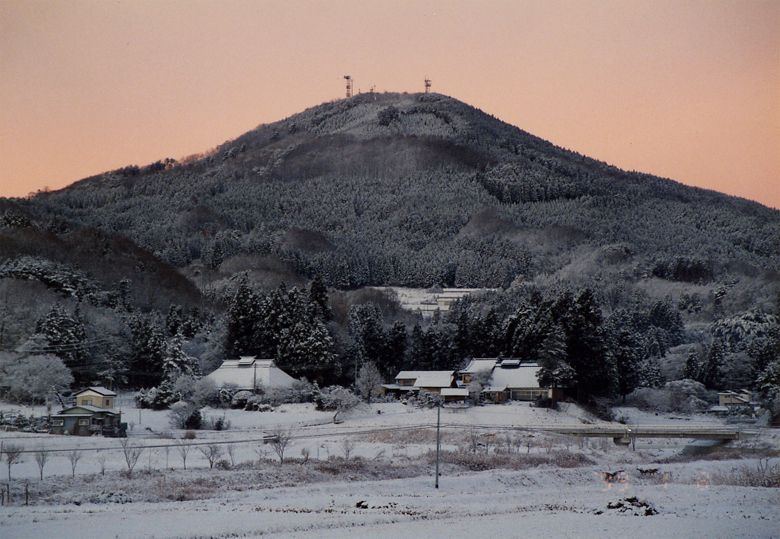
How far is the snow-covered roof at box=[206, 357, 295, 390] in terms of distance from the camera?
72.9 metres

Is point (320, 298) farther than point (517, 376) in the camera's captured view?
Yes

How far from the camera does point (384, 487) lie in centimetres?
4088

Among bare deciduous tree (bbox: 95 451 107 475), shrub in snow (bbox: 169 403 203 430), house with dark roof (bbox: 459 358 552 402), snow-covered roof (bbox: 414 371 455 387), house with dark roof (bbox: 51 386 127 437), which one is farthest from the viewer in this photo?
snow-covered roof (bbox: 414 371 455 387)

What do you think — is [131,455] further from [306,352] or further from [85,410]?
[306,352]

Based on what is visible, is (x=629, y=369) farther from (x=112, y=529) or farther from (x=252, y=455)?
(x=112, y=529)

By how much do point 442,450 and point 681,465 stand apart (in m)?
16.0

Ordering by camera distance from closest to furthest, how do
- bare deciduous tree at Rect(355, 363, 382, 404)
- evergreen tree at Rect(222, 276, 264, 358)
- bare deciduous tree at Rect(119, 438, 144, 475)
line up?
bare deciduous tree at Rect(119, 438, 144, 475), bare deciduous tree at Rect(355, 363, 382, 404), evergreen tree at Rect(222, 276, 264, 358)

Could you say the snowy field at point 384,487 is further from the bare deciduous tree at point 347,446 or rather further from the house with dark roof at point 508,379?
the house with dark roof at point 508,379

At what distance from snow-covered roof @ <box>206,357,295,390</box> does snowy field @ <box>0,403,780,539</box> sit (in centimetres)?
1128

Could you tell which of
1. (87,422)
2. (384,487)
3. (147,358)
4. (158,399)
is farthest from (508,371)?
(87,422)

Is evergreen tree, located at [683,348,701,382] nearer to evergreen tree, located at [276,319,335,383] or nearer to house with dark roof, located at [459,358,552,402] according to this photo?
house with dark roof, located at [459,358,552,402]

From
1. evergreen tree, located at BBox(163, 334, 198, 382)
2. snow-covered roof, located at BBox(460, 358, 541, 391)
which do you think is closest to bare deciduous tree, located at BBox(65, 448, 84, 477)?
evergreen tree, located at BBox(163, 334, 198, 382)

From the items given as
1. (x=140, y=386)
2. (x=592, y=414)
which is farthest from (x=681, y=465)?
(x=140, y=386)

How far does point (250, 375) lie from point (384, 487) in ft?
119
